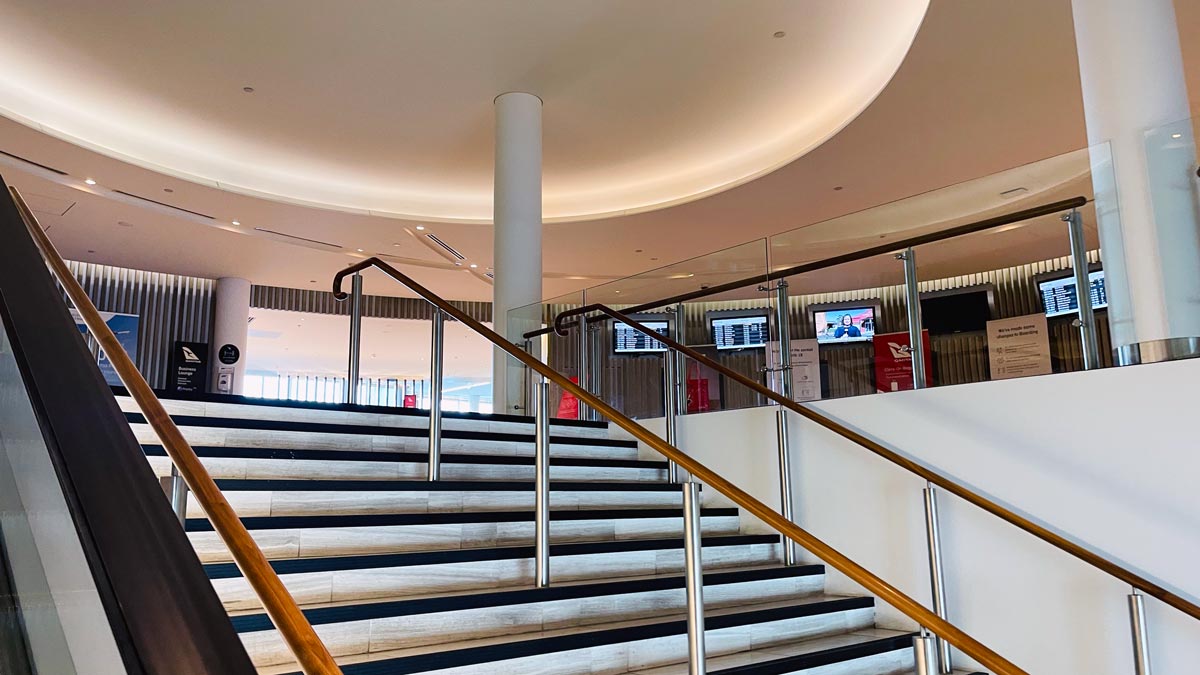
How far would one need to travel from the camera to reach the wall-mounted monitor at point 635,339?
5996 millimetres

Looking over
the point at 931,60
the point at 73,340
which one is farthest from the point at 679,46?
the point at 73,340

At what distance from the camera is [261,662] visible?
2.67 metres

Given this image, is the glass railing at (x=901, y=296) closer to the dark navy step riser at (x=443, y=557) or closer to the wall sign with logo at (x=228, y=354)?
the dark navy step riser at (x=443, y=557)

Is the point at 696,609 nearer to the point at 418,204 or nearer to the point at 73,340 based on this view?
the point at 73,340

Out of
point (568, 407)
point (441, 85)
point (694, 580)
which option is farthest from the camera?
point (568, 407)

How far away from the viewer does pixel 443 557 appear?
341 cm

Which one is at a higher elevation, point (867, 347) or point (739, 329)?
point (739, 329)

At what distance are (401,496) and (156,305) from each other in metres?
12.0

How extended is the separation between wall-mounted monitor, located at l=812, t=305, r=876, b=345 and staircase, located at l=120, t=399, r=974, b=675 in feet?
3.85

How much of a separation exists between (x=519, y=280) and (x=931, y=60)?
375cm

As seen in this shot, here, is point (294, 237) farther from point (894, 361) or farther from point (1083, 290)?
point (1083, 290)

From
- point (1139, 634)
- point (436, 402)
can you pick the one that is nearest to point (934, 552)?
point (1139, 634)

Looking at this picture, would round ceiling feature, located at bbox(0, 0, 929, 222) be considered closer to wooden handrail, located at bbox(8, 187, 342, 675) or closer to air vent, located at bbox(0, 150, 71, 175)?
air vent, located at bbox(0, 150, 71, 175)

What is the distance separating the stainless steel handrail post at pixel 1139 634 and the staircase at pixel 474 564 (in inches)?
35.0
